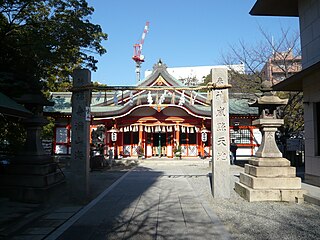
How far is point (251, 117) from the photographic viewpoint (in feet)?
86.6

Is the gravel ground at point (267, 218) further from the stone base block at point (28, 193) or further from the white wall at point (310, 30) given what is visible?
the white wall at point (310, 30)

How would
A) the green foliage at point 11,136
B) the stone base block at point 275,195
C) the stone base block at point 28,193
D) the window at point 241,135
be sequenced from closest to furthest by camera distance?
the stone base block at point 275,195, the stone base block at point 28,193, the green foliage at point 11,136, the window at point 241,135

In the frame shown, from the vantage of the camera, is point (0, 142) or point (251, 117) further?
point (251, 117)

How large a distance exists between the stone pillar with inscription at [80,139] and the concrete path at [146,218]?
80 cm

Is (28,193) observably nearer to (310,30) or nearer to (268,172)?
(268,172)

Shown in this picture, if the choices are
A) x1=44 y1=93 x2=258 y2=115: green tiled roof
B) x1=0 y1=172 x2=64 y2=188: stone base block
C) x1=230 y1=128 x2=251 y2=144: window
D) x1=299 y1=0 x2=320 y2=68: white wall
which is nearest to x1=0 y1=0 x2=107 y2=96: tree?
x1=0 y1=172 x2=64 y2=188: stone base block

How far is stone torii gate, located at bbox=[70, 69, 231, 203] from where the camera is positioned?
377 inches

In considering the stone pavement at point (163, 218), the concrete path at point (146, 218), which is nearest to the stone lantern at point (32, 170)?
the stone pavement at point (163, 218)

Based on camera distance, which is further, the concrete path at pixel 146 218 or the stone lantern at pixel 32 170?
the stone lantern at pixel 32 170

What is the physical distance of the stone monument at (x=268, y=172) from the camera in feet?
29.5

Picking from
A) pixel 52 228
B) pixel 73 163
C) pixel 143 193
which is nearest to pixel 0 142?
pixel 73 163

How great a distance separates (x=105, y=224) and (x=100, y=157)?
13520mm

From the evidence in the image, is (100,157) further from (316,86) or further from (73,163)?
→ (316,86)

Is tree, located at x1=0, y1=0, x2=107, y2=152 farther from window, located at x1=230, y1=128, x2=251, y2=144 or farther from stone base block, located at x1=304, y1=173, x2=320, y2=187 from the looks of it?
window, located at x1=230, y1=128, x2=251, y2=144
